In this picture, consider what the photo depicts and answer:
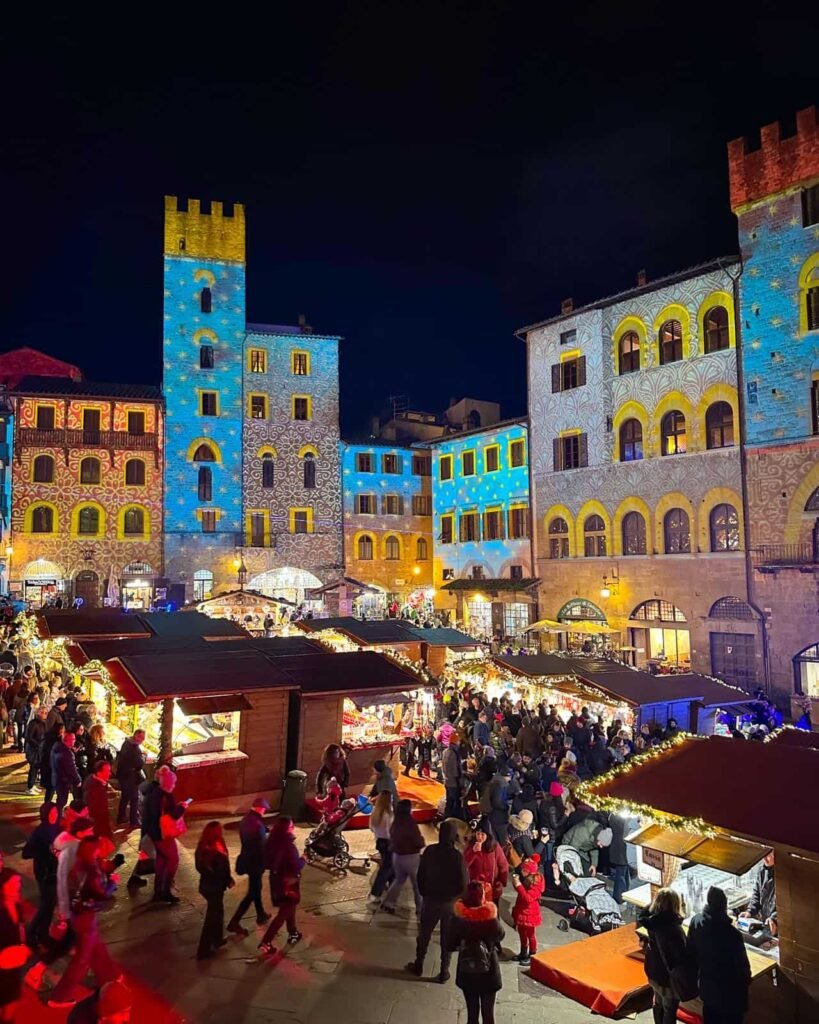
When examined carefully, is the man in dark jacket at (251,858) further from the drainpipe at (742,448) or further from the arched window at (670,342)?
the arched window at (670,342)

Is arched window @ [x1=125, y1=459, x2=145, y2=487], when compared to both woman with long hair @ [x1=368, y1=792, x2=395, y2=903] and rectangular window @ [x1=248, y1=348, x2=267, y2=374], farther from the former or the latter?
woman with long hair @ [x1=368, y1=792, x2=395, y2=903]

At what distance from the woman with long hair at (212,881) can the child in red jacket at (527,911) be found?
2.96 metres

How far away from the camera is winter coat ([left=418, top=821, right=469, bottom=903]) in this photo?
24.1 feet

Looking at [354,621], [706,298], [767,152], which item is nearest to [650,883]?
[354,621]

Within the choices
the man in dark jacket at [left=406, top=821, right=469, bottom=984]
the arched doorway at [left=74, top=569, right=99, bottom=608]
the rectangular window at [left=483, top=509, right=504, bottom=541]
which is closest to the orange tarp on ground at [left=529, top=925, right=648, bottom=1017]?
the man in dark jacket at [left=406, top=821, right=469, bottom=984]

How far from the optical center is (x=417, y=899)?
27.7 ft

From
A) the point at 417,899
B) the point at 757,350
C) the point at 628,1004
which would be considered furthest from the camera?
the point at 757,350

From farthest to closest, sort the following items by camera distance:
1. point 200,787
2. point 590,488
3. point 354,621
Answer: point 590,488
point 354,621
point 200,787

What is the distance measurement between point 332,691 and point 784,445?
62.2 feet

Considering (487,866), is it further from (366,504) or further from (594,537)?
(366,504)

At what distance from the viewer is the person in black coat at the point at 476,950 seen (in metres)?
6.13

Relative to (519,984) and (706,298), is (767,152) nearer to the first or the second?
(706,298)

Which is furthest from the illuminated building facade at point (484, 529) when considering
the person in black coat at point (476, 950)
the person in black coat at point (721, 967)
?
the person in black coat at point (721, 967)

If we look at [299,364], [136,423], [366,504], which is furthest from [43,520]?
[366,504]
